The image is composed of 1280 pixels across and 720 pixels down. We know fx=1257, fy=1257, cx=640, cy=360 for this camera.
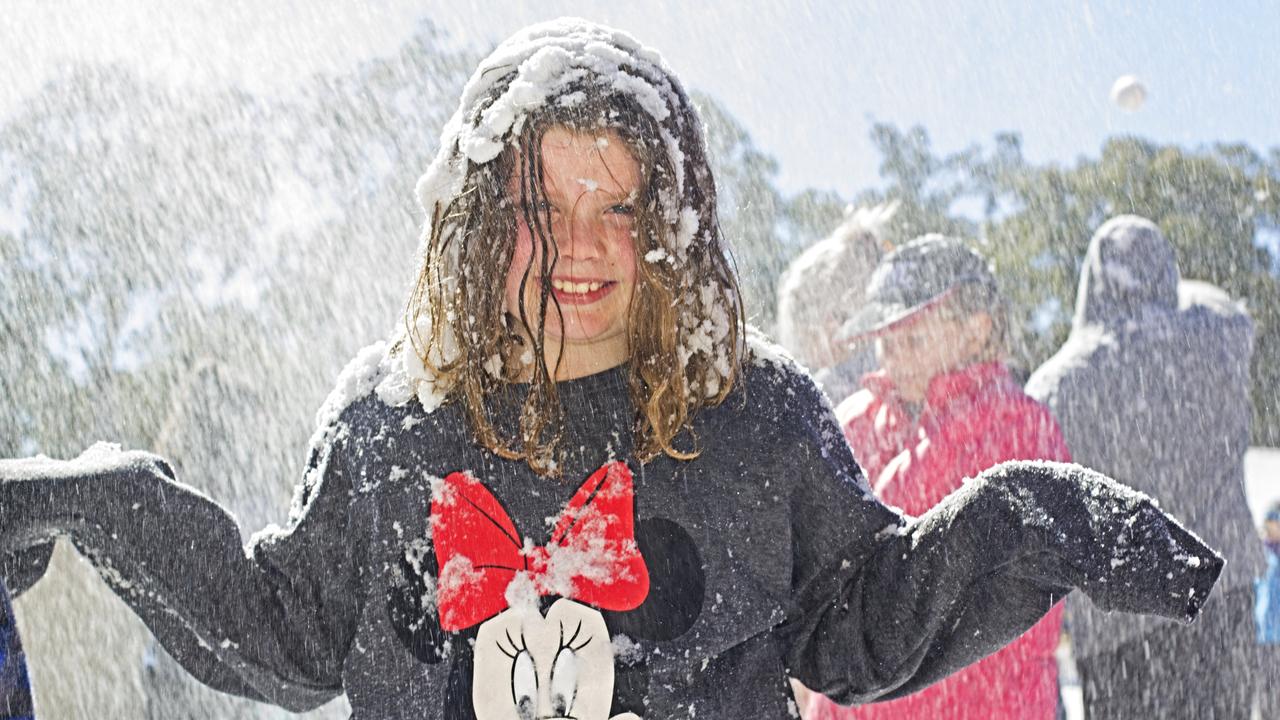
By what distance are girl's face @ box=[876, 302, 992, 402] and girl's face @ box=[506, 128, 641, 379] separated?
1.68 metres

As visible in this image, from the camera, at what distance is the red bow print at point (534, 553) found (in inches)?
67.4

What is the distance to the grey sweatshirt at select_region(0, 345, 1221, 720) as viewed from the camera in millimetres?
1680

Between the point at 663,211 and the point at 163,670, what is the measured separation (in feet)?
12.1

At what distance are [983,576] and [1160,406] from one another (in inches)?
85.0

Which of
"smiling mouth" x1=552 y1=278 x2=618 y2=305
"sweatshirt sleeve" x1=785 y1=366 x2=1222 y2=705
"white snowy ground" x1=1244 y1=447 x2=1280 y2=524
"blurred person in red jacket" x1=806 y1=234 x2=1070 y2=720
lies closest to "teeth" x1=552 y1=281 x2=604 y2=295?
"smiling mouth" x1=552 y1=278 x2=618 y2=305

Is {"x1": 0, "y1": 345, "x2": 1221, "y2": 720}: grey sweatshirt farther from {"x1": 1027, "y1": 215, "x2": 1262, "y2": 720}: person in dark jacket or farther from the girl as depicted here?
{"x1": 1027, "y1": 215, "x2": 1262, "y2": 720}: person in dark jacket

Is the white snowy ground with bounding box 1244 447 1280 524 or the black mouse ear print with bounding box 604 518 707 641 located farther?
the white snowy ground with bounding box 1244 447 1280 524

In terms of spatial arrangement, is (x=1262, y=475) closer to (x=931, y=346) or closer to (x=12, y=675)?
(x=931, y=346)

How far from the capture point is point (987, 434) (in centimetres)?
313

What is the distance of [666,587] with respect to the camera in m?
1.72

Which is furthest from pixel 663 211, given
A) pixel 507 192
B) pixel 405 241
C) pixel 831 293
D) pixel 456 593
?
pixel 405 241

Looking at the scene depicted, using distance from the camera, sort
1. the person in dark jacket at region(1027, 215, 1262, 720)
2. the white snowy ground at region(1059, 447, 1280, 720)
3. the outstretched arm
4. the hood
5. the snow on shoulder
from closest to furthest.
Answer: the outstretched arm, the snow on shoulder, the person in dark jacket at region(1027, 215, 1262, 720), the hood, the white snowy ground at region(1059, 447, 1280, 720)

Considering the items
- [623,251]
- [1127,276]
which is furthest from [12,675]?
[1127,276]

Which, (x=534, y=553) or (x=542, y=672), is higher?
(x=534, y=553)
